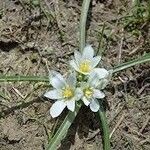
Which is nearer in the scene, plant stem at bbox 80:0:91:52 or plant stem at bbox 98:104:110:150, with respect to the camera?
plant stem at bbox 98:104:110:150

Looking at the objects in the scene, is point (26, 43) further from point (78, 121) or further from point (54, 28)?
point (78, 121)

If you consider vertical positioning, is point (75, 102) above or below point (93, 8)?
below

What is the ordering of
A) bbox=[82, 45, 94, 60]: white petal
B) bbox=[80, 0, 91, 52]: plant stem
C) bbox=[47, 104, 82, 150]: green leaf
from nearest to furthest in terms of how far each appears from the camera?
bbox=[47, 104, 82, 150]: green leaf, bbox=[82, 45, 94, 60]: white petal, bbox=[80, 0, 91, 52]: plant stem

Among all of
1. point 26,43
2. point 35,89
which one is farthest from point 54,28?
point 35,89

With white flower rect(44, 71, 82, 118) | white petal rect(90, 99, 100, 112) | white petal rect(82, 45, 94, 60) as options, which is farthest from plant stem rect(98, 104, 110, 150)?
white petal rect(82, 45, 94, 60)

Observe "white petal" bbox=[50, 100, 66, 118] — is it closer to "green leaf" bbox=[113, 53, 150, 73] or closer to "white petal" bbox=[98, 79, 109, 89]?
"white petal" bbox=[98, 79, 109, 89]

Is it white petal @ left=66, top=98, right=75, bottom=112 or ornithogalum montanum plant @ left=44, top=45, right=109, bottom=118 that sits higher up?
ornithogalum montanum plant @ left=44, top=45, right=109, bottom=118

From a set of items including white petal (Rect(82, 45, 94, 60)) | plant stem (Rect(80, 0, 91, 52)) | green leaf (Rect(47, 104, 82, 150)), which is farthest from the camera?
plant stem (Rect(80, 0, 91, 52))

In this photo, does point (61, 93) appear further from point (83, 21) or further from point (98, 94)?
point (83, 21)
